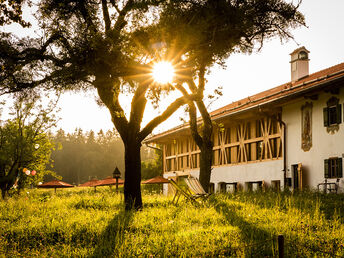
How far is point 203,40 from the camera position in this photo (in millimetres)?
9445

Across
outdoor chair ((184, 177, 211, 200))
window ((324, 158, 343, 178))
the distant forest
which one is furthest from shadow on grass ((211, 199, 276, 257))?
the distant forest

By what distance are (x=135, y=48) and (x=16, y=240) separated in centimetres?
461

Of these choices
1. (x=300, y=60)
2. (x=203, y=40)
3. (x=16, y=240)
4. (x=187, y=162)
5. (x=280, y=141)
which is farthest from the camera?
(x=187, y=162)

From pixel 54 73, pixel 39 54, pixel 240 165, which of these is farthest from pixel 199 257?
pixel 240 165

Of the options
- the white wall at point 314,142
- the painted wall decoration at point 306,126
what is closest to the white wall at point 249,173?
the white wall at point 314,142

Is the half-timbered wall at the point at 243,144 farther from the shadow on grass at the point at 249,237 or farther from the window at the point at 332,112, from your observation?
the shadow on grass at the point at 249,237

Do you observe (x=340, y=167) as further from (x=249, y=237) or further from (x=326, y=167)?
(x=249, y=237)

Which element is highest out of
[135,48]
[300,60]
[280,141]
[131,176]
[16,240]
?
[300,60]

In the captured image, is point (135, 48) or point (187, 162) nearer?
point (135, 48)

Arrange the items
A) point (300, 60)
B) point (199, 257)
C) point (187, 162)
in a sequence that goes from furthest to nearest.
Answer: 1. point (187, 162)
2. point (300, 60)
3. point (199, 257)

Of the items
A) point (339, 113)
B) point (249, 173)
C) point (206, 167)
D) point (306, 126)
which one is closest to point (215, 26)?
point (206, 167)

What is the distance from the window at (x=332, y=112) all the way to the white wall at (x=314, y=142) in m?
0.19

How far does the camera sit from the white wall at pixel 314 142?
1595 cm

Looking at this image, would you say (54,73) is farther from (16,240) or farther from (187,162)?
(187,162)
